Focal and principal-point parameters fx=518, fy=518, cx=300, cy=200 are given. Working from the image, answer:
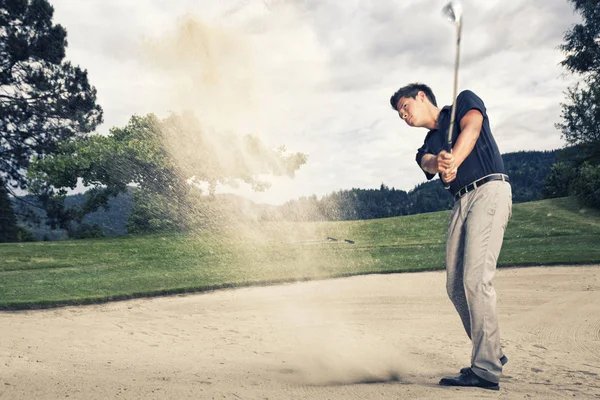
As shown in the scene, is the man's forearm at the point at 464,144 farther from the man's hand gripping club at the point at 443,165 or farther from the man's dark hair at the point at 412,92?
the man's dark hair at the point at 412,92

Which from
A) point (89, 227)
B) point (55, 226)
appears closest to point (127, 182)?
point (89, 227)

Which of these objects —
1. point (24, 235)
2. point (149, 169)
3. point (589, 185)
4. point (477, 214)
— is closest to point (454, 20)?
point (477, 214)

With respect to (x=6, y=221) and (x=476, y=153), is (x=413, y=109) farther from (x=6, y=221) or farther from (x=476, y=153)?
(x=6, y=221)

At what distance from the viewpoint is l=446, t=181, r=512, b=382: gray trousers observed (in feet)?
13.7

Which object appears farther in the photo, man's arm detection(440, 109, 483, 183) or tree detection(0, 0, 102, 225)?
tree detection(0, 0, 102, 225)

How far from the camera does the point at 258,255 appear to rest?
19.8 m

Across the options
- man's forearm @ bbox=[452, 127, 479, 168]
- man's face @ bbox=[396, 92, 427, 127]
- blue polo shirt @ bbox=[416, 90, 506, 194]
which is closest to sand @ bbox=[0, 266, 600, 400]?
blue polo shirt @ bbox=[416, 90, 506, 194]

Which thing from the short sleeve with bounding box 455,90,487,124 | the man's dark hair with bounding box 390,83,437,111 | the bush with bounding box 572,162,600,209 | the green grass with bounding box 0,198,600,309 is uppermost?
the bush with bounding box 572,162,600,209

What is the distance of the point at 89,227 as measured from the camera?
31906 mm

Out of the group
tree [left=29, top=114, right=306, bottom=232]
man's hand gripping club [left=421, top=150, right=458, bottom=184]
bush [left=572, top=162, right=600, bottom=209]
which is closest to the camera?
man's hand gripping club [left=421, top=150, right=458, bottom=184]

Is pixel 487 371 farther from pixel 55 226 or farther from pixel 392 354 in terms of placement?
pixel 55 226

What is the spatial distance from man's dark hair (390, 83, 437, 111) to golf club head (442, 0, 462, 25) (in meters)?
0.66

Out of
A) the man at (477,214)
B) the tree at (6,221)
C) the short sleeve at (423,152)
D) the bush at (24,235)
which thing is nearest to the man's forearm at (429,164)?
the man at (477,214)

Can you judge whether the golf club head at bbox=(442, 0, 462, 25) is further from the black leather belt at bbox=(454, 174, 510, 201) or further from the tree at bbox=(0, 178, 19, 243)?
the tree at bbox=(0, 178, 19, 243)
